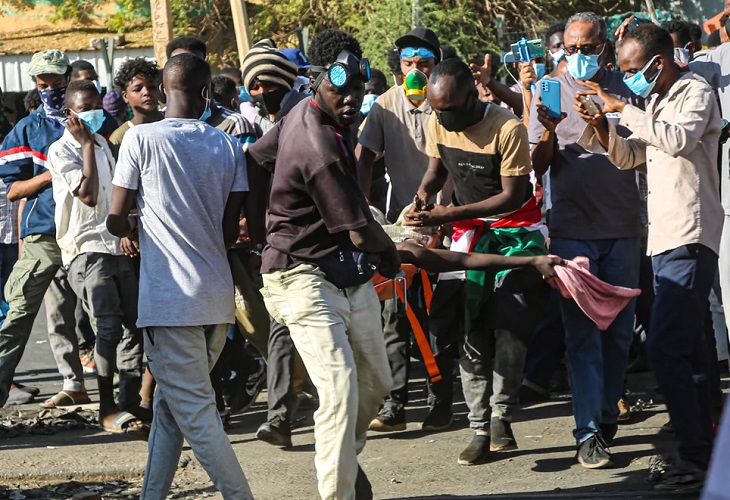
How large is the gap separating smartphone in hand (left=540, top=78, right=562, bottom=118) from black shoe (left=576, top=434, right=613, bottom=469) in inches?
67.0

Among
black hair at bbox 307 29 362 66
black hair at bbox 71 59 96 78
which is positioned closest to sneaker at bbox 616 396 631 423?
black hair at bbox 307 29 362 66

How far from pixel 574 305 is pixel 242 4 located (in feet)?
23.4

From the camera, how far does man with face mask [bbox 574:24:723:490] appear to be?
533cm

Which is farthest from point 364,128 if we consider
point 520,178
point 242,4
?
point 242,4

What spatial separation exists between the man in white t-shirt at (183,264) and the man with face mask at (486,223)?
49.9 inches

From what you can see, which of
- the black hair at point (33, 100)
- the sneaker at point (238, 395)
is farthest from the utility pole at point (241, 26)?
the sneaker at point (238, 395)

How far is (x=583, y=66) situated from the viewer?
6125 mm

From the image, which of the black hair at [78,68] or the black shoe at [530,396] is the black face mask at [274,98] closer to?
the black hair at [78,68]

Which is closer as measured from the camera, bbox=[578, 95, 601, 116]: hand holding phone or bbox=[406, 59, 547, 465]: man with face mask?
bbox=[578, 95, 601, 116]: hand holding phone

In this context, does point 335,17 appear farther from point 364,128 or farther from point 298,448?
point 298,448

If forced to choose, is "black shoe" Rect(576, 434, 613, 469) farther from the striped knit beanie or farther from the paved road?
the striped knit beanie

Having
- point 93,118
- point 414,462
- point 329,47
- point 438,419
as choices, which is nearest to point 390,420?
point 438,419

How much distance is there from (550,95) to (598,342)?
1361mm

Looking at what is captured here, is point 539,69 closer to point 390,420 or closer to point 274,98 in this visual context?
point 274,98
